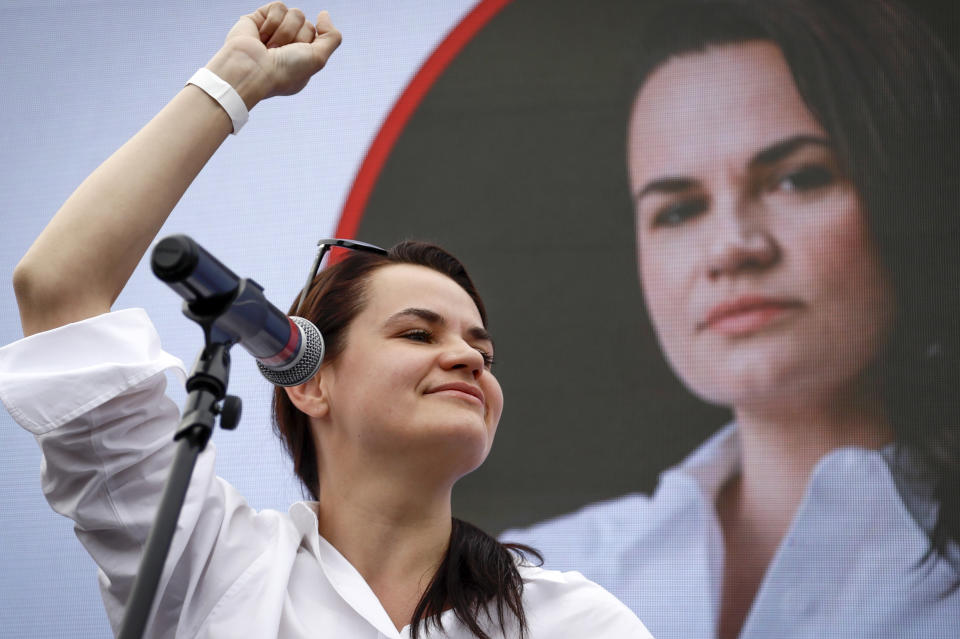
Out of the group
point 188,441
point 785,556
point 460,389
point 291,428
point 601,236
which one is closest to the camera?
point 188,441

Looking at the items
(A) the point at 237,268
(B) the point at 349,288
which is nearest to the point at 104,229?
(B) the point at 349,288

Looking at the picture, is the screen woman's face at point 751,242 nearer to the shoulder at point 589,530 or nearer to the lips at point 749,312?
the lips at point 749,312

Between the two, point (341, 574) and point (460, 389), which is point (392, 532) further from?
point (460, 389)

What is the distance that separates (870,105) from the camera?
210 cm

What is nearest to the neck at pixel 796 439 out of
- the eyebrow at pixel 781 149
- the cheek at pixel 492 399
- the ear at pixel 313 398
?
the eyebrow at pixel 781 149

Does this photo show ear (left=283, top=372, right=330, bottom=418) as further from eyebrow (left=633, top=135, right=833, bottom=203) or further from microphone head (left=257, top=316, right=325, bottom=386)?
eyebrow (left=633, top=135, right=833, bottom=203)

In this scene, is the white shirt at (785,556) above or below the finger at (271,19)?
below

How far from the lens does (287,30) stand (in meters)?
1.23

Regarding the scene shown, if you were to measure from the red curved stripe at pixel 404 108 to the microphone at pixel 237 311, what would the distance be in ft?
4.21

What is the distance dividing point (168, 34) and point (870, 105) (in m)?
1.74

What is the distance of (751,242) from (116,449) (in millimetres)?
1404

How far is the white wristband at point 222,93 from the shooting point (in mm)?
1142

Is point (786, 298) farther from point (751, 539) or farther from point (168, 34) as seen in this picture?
point (168, 34)

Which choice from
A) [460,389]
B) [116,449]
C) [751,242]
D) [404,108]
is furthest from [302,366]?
[404,108]
